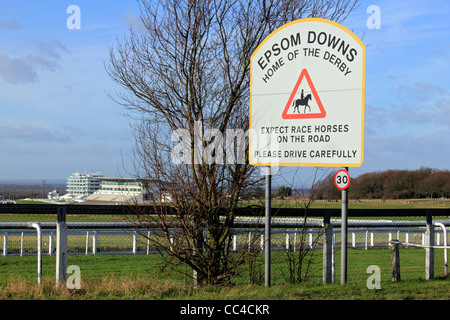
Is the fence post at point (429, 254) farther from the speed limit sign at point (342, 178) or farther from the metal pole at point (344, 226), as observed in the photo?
the speed limit sign at point (342, 178)

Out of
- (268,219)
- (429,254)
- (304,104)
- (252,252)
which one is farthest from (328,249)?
(304,104)

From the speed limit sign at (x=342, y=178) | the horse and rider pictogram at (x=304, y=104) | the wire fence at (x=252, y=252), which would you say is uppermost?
the horse and rider pictogram at (x=304, y=104)

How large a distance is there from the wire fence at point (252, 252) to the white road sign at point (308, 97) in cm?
139

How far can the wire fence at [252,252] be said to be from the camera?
7.74 meters

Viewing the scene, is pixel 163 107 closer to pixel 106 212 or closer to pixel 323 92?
pixel 106 212

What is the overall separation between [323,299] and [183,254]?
217cm

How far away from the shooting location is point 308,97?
271 inches

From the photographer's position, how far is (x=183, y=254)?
24.3 feet

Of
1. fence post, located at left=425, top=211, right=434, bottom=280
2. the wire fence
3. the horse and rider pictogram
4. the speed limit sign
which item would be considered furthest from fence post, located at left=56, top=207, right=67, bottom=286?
fence post, located at left=425, top=211, right=434, bottom=280

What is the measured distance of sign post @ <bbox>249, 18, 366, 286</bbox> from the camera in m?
6.75

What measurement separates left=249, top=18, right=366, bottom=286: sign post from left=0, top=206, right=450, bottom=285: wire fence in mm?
946


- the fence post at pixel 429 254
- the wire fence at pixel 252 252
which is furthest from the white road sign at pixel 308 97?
the fence post at pixel 429 254

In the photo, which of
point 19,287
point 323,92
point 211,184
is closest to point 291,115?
point 323,92

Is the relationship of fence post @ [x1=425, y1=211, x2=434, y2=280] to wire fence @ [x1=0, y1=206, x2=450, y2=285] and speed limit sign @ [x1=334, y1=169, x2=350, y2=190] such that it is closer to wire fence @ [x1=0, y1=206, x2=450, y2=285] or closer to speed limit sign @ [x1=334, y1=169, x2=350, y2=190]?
wire fence @ [x1=0, y1=206, x2=450, y2=285]
